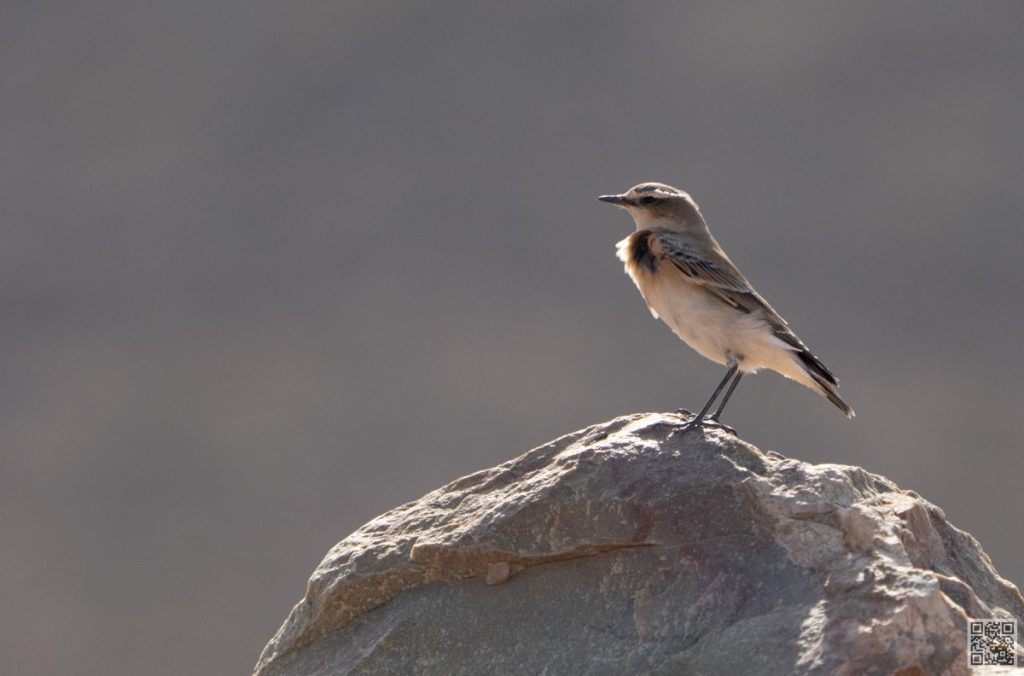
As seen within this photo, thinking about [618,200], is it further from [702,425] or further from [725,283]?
[702,425]

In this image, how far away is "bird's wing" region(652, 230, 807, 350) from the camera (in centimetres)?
643

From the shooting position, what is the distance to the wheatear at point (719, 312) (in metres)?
6.38

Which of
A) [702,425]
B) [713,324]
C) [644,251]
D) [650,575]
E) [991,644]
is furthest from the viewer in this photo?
[644,251]

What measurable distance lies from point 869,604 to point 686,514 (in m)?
0.85

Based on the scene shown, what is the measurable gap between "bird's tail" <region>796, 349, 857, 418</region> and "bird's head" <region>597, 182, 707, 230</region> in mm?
1093

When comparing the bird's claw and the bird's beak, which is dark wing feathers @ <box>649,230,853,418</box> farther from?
the bird's claw

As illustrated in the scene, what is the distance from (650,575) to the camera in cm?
454

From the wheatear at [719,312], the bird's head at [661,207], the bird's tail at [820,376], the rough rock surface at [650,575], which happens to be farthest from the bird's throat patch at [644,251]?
the rough rock surface at [650,575]

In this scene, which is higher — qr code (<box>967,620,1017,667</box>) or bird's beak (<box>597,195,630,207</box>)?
bird's beak (<box>597,195,630,207</box>)

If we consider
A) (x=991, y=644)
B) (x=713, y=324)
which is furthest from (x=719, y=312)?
(x=991, y=644)

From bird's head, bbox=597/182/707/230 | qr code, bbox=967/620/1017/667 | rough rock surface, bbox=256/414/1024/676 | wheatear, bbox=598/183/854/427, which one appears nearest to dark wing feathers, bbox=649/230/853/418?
wheatear, bbox=598/183/854/427

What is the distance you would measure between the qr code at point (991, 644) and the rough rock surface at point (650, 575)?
6 centimetres

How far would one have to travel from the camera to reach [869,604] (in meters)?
3.97

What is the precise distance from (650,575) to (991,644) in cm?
117
